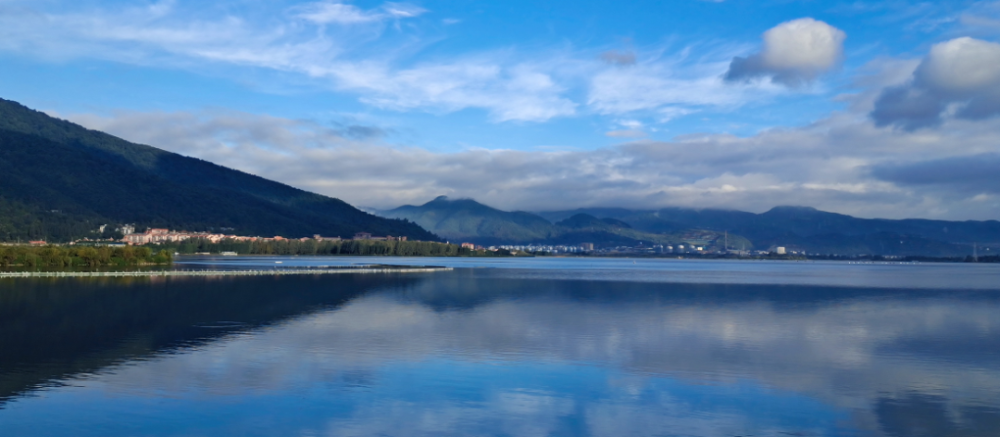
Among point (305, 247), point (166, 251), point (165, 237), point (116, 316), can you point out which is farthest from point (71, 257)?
point (305, 247)

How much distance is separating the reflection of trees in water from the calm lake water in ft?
0.40

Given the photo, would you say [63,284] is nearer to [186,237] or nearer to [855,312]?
[855,312]

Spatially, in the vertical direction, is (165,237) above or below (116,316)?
above

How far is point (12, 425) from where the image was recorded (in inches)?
520

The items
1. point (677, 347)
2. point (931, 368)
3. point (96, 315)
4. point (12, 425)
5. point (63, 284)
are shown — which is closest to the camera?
point (12, 425)

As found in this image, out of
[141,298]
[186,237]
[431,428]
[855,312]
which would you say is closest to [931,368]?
[431,428]

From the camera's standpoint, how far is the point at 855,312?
133ft

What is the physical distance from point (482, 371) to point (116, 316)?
1946cm

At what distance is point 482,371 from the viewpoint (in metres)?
19.6

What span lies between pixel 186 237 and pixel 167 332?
165 metres

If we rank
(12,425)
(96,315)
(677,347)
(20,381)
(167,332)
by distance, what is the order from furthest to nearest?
(96,315) < (167,332) < (677,347) < (20,381) < (12,425)

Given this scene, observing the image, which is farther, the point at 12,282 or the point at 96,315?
the point at 12,282

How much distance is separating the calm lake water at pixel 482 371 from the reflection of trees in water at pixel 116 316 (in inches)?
4.8

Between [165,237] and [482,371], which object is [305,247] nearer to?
[165,237]
